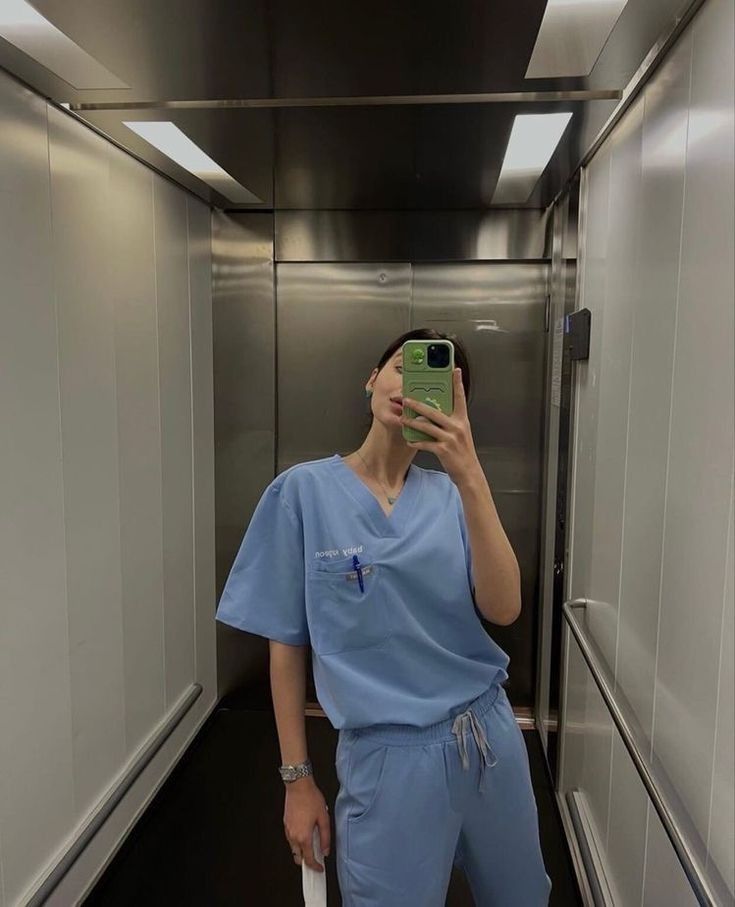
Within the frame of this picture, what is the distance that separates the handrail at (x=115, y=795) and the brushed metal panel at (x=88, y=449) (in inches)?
2.0

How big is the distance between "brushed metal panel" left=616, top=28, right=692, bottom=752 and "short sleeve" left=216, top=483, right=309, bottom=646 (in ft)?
2.21

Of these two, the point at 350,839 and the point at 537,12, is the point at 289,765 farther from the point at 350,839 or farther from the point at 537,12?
the point at 537,12

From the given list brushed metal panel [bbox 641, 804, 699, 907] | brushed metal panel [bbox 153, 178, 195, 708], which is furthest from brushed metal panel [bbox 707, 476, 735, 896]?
brushed metal panel [bbox 153, 178, 195, 708]

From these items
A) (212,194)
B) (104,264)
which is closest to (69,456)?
(104,264)

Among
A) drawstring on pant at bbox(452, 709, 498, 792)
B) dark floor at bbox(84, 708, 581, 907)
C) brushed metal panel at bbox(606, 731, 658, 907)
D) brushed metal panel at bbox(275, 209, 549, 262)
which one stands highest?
brushed metal panel at bbox(275, 209, 549, 262)

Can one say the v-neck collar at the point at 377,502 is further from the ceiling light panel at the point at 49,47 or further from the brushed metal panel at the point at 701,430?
the ceiling light panel at the point at 49,47

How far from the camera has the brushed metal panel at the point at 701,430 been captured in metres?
1.00

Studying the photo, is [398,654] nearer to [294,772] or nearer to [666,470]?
[294,772]

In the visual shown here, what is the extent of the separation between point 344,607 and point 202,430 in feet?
5.37

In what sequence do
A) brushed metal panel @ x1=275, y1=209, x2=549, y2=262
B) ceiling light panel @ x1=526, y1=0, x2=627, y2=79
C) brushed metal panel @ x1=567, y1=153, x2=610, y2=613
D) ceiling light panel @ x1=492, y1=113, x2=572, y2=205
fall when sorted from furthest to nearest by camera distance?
1. brushed metal panel @ x1=275, y1=209, x2=549, y2=262
2. brushed metal panel @ x1=567, y1=153, x2=610, y2=613
3. ceiling light panel @ x1=492, y1=113, x2=572, y2=205
4. ceiling light panel @ x1=526, y1=0, x2=627, y2=79

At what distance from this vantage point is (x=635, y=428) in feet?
4.82

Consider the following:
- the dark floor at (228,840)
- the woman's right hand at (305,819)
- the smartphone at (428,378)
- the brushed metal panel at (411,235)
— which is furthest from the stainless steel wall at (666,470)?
the brushed metal panel at (411,235)

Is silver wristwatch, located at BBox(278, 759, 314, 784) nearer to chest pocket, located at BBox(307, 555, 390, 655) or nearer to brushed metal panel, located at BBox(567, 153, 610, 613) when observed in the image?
chest pocket, located at BBox(307, 555, 390, 655)

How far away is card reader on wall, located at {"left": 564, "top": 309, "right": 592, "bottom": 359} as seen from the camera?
6.42 ft
